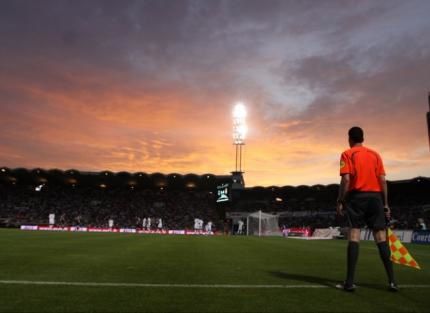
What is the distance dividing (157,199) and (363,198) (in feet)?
274

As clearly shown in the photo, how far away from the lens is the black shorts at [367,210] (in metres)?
6.48

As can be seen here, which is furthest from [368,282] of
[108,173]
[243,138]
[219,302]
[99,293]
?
[108,173]

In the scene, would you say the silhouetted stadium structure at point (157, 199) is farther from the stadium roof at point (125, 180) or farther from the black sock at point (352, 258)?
the black sock at point (352, 258)

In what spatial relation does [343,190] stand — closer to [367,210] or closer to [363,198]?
[363,198]

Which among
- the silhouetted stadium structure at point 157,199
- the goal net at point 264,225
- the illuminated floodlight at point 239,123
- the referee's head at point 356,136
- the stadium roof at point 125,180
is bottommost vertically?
the goal net at point 264,225

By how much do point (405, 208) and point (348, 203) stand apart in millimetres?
75870

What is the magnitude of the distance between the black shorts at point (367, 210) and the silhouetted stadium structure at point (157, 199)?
70.1m

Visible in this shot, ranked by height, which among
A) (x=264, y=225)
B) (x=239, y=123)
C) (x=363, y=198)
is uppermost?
(x=239, y=123)

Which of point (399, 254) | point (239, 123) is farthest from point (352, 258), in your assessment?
point (239, 123)

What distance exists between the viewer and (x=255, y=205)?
9300 centimetres

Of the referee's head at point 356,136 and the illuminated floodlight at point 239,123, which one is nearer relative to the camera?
the referee's head at point 356,136

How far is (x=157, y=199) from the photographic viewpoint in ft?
291

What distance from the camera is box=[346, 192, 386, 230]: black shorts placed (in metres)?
6.48

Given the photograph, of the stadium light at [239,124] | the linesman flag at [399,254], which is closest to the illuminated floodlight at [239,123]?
the stadium light at [239,124]
